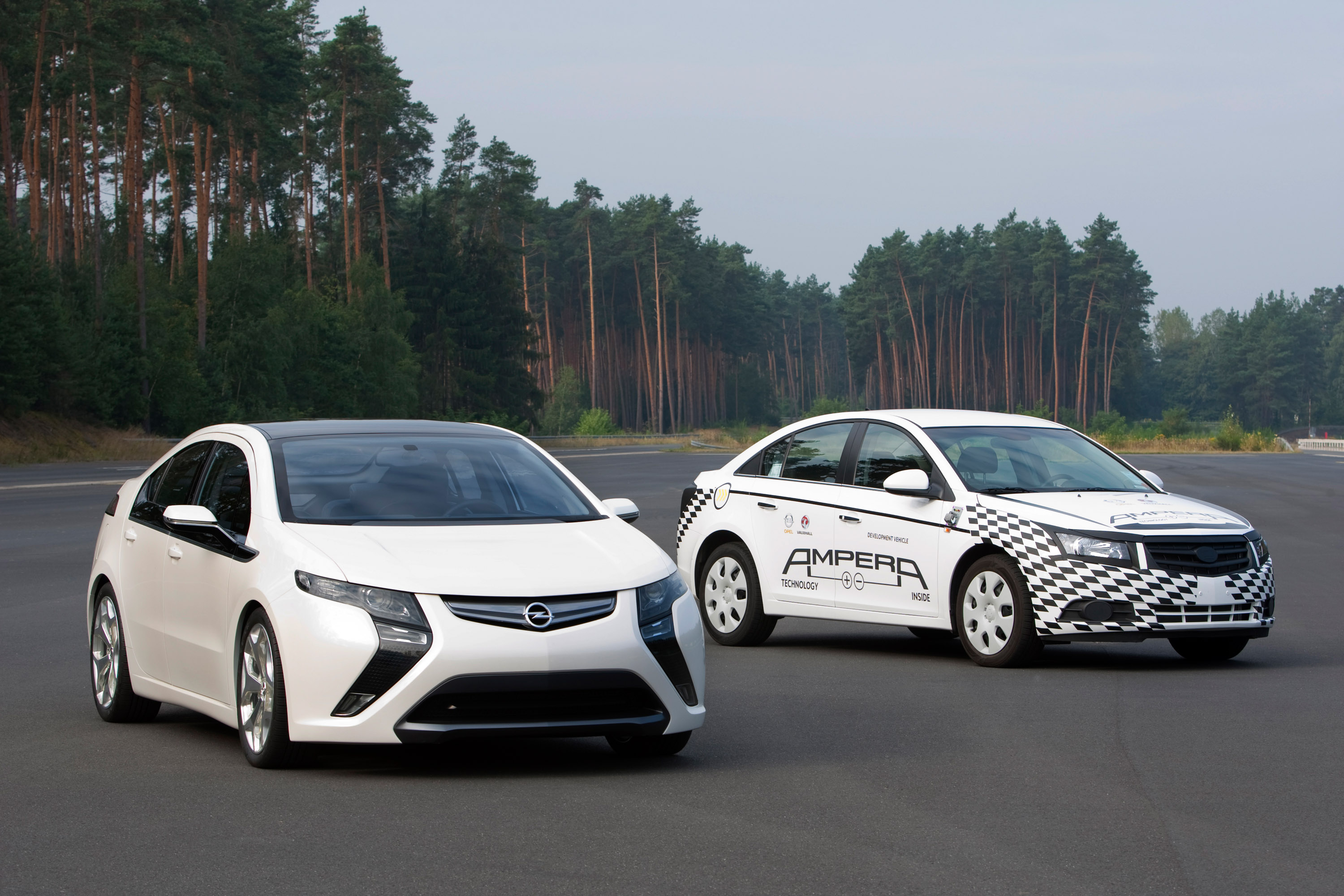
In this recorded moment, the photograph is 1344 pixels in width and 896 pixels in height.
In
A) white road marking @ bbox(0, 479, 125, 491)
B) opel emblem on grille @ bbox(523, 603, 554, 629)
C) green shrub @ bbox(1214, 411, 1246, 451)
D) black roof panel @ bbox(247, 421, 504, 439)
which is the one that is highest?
black roof panel @ bbox(247, 421, 504, 439)

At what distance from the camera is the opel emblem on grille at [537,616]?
21.1 feet

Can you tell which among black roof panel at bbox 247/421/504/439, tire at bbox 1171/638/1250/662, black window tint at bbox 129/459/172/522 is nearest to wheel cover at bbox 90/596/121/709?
black window tint at bbox 129/459/172/522

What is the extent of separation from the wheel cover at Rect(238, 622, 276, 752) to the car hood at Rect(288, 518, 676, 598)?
1.63 feet

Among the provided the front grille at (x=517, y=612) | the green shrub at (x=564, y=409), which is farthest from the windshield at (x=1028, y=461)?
the green shrub at (x=564, y=409)

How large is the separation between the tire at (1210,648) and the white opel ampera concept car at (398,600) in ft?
15.3

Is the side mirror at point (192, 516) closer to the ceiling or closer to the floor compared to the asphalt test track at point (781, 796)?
closer to the ceiling

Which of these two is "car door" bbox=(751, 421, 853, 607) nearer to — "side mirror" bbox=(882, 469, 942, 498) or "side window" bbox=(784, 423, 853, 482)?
"side window" bbox=(784, 423, 853, 482)

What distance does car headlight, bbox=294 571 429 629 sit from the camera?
6402 mm

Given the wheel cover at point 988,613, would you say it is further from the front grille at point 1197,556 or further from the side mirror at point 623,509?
the side mirror at point 623,509

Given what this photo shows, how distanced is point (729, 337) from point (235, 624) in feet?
491

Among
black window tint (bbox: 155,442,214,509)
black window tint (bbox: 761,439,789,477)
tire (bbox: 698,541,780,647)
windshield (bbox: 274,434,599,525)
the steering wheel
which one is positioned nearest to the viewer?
windshield (bbox: 274,434,599,525)

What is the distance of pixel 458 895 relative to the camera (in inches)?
192

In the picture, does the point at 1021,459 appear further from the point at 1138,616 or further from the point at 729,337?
the point at 729,337

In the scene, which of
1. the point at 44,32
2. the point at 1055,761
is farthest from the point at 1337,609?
the point at 44,32
